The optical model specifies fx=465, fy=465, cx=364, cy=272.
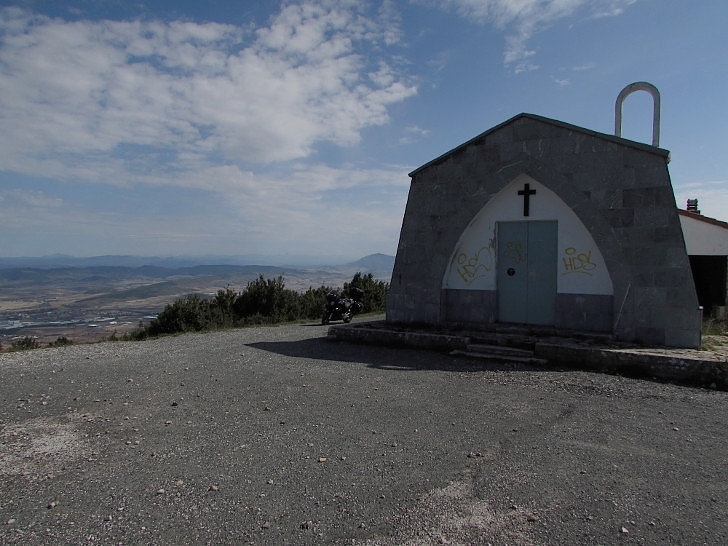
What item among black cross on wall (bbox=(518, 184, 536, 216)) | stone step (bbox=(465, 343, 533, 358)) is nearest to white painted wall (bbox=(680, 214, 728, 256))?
black cross on wall (bbox=(518, 184, 536, 216))

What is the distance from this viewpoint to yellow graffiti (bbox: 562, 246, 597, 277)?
8320 mm

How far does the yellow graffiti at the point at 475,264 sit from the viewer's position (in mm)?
9359

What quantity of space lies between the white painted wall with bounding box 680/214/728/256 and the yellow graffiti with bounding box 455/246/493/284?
742 cm

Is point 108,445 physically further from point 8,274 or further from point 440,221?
point 8,274

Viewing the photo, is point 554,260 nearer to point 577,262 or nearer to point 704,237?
point 577,262

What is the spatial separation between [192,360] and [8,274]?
112 meters

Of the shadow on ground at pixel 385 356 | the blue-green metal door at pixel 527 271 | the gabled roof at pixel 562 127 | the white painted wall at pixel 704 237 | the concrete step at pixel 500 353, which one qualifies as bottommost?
the shadow on ground at pixel 385 356

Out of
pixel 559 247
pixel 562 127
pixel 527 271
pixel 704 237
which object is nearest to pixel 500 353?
pixel 527 271

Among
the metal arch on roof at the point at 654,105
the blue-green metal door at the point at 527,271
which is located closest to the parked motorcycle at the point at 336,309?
the blue-green metal door at the point at 527,271

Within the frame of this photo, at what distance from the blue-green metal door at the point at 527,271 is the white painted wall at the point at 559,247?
0.44 feet

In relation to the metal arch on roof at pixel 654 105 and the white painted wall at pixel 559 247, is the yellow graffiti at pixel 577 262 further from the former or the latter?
the metal arch on roof at pixel 654 105

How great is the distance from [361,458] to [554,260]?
6269mm

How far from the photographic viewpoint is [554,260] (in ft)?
28.7

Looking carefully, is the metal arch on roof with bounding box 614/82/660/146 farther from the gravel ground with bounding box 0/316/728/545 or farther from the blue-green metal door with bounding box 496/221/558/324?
the gravel ground with bounding box 0/316/728/545
